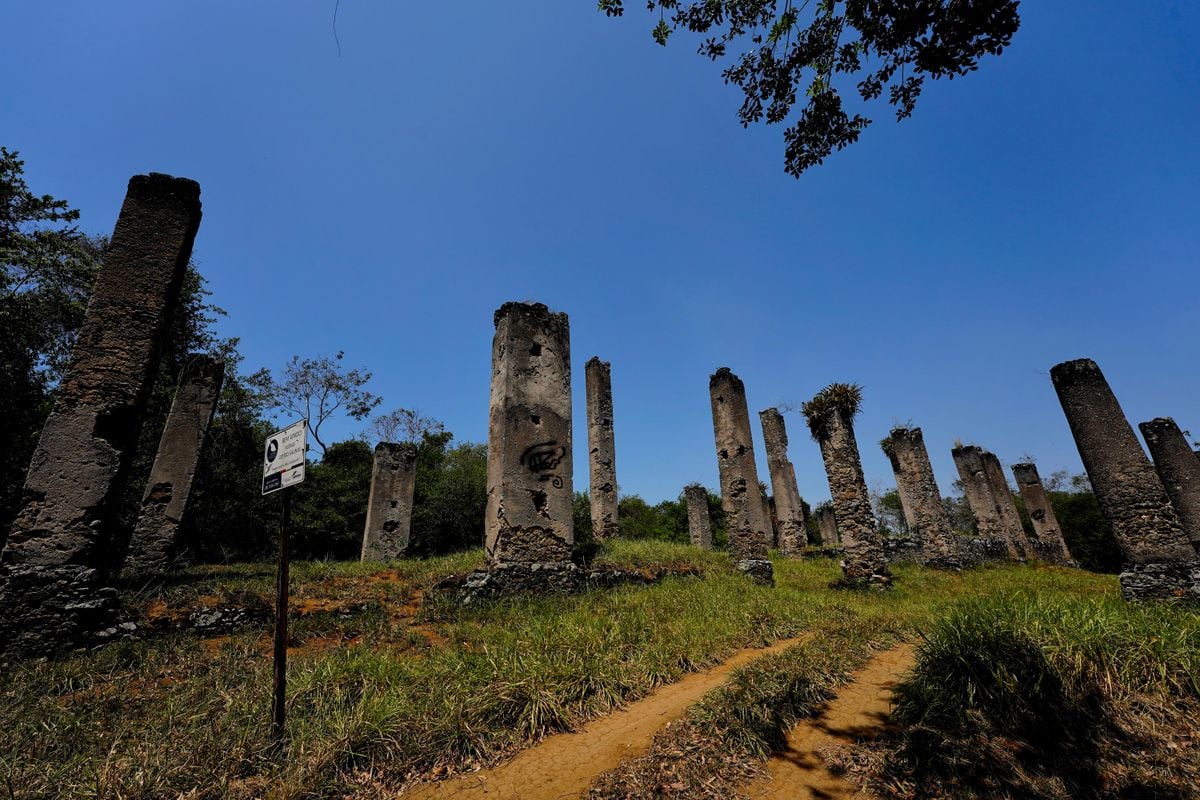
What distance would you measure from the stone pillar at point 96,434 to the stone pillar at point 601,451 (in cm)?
1159

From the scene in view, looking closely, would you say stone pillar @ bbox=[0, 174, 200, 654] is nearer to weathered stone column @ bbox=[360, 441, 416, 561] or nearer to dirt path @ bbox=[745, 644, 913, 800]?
dirt path @ bbox=[745, 644, 913, 800]

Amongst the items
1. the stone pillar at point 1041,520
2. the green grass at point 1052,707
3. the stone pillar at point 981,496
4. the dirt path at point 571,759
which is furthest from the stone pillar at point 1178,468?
the dirt path at point 571,759

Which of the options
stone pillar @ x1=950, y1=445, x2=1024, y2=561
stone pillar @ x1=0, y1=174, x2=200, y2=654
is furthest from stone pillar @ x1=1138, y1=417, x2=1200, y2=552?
stone pillar @ x1=0, y1=174, x2=200, y2=654

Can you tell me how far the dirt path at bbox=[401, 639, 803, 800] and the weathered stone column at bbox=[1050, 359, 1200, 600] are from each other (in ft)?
31.6

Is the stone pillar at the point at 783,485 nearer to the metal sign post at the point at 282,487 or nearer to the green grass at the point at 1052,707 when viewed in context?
the green grass at the point at 1052,707

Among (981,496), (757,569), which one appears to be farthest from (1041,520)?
(757,569)

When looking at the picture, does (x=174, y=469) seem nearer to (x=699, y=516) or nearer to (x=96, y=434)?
(x=96, y=434)

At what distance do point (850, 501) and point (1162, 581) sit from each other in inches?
209

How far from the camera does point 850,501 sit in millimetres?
12539

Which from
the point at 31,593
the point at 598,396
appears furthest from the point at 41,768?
the point at 598,396

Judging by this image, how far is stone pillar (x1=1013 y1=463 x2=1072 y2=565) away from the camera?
20.5m

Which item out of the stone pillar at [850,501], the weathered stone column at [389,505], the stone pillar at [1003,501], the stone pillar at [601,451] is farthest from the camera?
the stone pillar at [1003,501]

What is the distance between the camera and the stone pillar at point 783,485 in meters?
19.8

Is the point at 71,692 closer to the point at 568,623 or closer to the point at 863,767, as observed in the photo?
the point at 568,623
